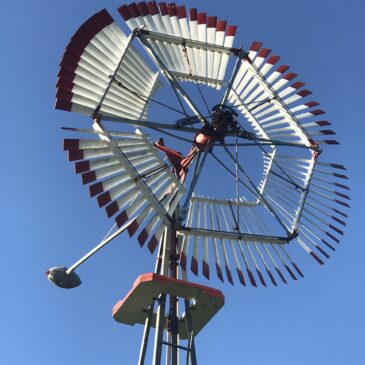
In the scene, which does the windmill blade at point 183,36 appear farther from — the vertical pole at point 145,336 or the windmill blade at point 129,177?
the vertical pole at point 145,336

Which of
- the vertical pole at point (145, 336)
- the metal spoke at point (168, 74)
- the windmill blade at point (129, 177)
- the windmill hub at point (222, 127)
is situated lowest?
the vertical pole at point (145, 336)

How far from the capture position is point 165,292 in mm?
11102

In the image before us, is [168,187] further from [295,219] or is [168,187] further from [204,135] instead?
[295,219]

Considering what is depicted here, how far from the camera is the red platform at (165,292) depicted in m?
10.9

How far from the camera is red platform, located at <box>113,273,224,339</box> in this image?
1092 cm

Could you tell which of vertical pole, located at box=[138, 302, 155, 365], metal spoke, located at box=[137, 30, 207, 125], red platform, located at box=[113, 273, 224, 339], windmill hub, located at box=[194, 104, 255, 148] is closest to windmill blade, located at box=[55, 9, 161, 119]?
metal spoke, located at box=[137, 30, 207, 125]

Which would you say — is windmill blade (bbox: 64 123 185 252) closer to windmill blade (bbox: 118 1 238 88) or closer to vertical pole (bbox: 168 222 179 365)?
vertical pole (bbox: 168 222 179 365)

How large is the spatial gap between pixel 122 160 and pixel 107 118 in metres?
0.96

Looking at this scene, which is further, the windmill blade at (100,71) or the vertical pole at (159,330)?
the windmill blade at (100,71)

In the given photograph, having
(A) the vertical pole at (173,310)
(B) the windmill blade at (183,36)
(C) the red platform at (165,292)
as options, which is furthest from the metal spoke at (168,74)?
(C) the red platform at (165,292)

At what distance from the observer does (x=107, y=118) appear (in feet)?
38.4

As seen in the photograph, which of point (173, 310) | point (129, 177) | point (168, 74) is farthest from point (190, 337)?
point (168, 74)

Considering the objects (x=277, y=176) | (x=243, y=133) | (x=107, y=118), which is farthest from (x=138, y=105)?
(x=277, y=176)

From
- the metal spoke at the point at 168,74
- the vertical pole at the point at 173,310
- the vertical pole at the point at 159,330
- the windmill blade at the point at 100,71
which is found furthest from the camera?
the metal spoke at the point at 168,74
